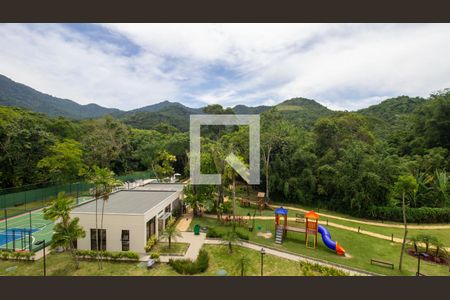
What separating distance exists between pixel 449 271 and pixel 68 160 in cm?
3324

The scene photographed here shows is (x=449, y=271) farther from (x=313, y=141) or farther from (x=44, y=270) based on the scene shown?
(x=44, y=270)

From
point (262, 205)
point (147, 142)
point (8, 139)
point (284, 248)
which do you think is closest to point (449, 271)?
point (284, 248)

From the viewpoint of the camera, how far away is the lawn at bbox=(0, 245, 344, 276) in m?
11.3

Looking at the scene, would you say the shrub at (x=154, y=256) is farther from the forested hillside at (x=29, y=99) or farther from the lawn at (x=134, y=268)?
the forested hillside at (x=29, y=99)

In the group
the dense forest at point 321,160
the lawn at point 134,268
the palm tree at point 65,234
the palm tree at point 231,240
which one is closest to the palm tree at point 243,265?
the lawn at point 134,268

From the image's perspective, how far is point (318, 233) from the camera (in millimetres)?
16812

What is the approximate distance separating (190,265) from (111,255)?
436cm

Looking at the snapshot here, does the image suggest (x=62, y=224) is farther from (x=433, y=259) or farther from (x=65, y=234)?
(x=433, y=259)

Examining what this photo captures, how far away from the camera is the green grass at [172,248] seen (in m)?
13.6

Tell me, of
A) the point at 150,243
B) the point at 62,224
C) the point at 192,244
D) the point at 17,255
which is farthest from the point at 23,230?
the point at 192,244

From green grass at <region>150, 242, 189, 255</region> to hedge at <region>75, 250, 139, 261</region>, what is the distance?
1.48 meters

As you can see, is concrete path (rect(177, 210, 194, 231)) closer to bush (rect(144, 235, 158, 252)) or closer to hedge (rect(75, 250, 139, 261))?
bush (rect(144, 235, 158, 252))

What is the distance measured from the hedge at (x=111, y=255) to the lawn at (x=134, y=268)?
0.25 meters

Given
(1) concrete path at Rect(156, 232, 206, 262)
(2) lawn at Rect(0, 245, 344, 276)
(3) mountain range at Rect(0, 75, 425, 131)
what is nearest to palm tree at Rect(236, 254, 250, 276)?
(2) lawn at Rect(0, 245, 344, 276)
